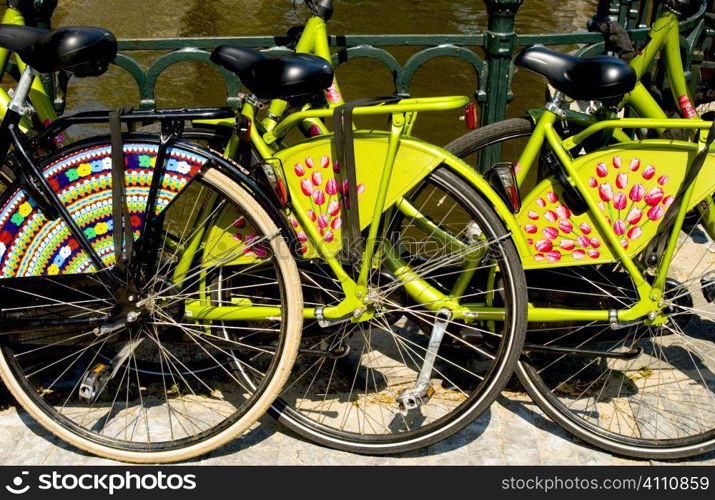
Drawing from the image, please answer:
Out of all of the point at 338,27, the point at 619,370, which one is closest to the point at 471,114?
the point at 619,370

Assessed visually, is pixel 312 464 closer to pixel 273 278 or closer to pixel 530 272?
pixel 273 278

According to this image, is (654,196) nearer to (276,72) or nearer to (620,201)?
(620,201)

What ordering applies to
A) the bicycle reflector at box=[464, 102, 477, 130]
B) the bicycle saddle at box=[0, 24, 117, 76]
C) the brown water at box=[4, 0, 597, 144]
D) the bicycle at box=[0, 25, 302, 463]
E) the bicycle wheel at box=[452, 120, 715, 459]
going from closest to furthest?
the bicycle saddle at box=[0, 24, 117, 76] < the bicycle at box=[0, 25, 302, 463] < the bicycle reflector at box=[464, 102, 477, 130] < the bicycle wheel at box=[452, 120, 715, 459] < the brown water at box=[4, 0, 597, 144]

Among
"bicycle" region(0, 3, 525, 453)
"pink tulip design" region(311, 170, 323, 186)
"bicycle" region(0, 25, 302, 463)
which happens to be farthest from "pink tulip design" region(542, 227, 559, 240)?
"bicycle" region(0, 25, 302, 463)

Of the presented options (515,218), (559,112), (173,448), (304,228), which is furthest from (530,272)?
(173,448)

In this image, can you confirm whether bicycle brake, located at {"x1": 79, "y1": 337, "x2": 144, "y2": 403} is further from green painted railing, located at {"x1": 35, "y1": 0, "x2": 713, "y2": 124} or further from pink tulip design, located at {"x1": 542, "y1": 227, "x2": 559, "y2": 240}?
pink tulip design, located at {"x1": 542, "y1": 227, "x2": 559, "y2": 240}

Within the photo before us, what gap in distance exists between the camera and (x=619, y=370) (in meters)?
3.97

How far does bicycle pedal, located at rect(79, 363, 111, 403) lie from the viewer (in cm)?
329

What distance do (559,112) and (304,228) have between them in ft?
3.16

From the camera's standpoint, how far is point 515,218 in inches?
134

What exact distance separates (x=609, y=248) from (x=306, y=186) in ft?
3.55

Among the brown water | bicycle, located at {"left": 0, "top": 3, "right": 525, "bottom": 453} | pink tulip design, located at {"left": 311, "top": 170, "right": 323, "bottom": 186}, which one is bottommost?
bicycle, located at {"left": 0, "top": 3, "right": 525, "bottom": 453}

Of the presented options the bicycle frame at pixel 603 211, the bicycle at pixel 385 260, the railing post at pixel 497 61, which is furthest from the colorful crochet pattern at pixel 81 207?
the railing post at pixel 497 61

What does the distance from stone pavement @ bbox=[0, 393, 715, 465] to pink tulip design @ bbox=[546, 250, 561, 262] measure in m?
0.65
